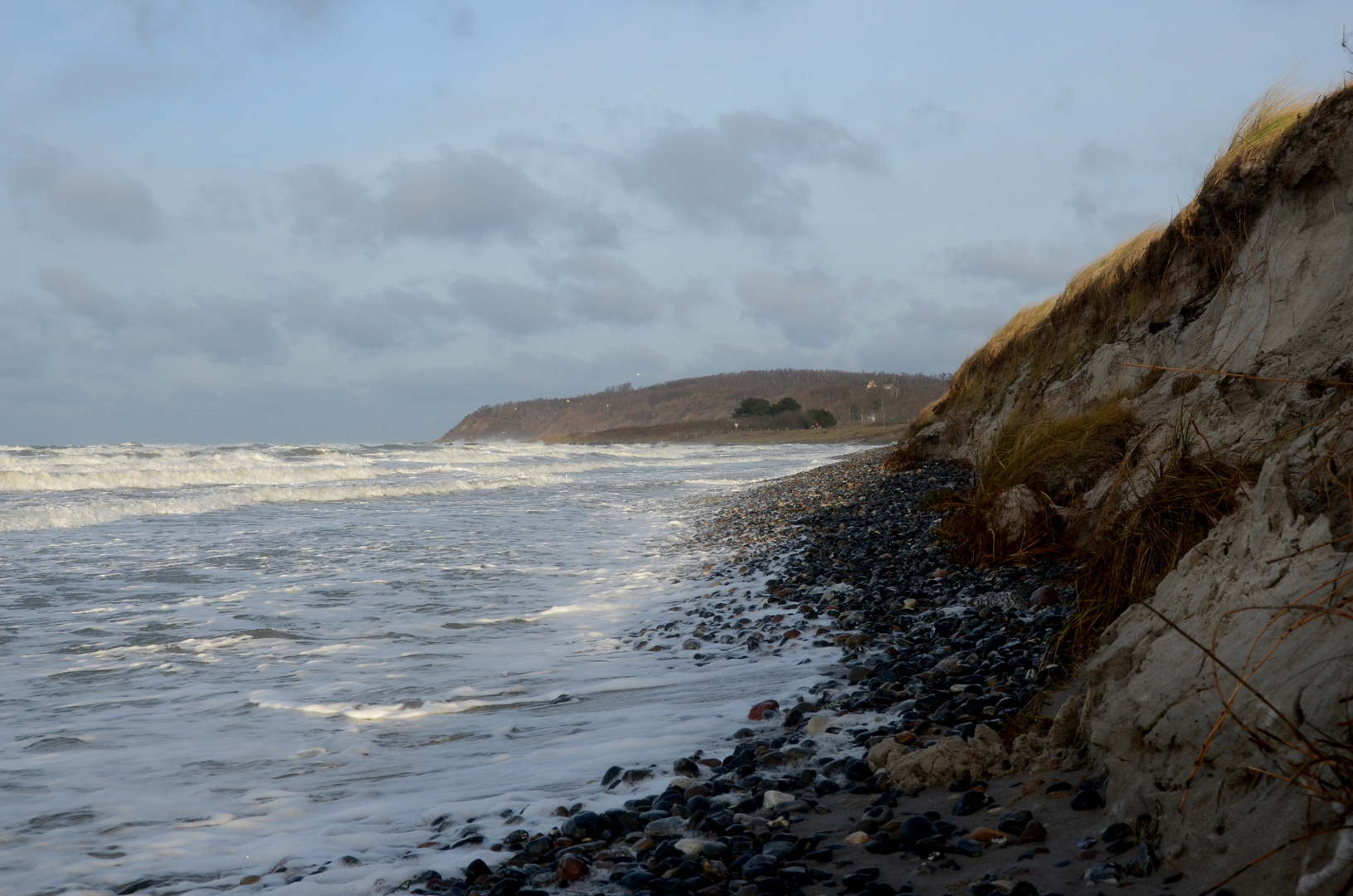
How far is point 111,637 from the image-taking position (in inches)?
245

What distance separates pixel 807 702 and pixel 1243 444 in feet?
8.35

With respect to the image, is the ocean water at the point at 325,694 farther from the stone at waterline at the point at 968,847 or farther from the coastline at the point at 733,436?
the coastline at the point at 733,436

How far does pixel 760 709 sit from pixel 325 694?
8.98 feet

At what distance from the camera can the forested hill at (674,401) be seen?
118 m

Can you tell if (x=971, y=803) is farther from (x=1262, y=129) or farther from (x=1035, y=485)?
(x=1262, y=129)

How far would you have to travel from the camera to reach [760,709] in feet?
13.2

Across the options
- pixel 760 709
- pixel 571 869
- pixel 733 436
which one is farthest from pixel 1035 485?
pixel 733 436

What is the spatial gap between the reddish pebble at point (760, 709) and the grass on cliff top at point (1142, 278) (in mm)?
5761

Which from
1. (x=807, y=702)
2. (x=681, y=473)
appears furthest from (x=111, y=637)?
(x=681, y=473)

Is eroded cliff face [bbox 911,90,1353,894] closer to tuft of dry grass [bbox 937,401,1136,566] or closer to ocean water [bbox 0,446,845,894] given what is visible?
tuft of dry grass [bbox 937,401,1136,566]

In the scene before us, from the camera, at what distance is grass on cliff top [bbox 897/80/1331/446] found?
22.5 ft

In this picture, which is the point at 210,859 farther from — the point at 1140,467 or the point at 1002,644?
the point at 1140,467

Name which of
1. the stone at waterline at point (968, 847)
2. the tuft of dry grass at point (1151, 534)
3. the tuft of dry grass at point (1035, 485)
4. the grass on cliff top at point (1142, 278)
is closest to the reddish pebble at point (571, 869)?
the stone at waterline at point (968, 847)

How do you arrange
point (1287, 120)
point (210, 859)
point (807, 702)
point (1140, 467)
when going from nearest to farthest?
point (210, 859), point (807, 702), point (1140, 467), point (1287, 120)
